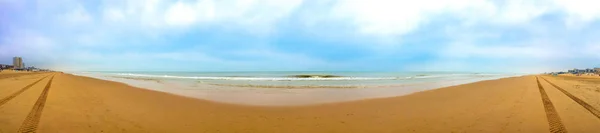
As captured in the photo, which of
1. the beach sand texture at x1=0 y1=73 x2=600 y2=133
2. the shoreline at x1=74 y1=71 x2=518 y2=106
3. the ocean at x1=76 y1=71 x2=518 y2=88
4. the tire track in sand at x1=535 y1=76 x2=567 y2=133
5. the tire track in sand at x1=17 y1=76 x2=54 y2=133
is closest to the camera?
the tire track in sand at x1=17 y1=76 x2=54 y2=133

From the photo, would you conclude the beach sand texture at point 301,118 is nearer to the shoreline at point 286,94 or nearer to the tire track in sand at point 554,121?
the tire track in sand at point 554,121

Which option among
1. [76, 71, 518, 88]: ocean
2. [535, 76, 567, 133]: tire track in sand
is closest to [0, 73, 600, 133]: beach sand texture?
[535, 76, 567, 133]: tire track in sand

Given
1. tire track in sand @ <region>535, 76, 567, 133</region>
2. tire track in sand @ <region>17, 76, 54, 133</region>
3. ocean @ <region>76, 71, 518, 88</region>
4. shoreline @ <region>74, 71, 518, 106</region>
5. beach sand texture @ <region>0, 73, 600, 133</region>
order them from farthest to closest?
ocean @ <region>76, 71, 518, 88</region>, shoreline @ <region>74, 71, 518, 106</region>, beach sand texture @ <region>0, 73, 600, 133</region>, tire track in sand @ <region>535, 76, 567, 133</region>, tire track in sand @ <region>17, 76, 54, 133</region>

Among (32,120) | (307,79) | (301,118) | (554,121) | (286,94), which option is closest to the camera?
(32,120)

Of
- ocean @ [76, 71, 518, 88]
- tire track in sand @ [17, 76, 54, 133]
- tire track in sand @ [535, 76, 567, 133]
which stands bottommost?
tire track in sand @ [535, 76, 567, 133]

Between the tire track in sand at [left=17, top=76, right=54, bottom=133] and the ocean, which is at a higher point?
the ocean

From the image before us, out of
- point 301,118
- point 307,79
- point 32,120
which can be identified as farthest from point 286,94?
point 307,79

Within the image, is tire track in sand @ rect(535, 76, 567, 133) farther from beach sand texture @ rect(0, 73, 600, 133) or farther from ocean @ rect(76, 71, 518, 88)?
ocean @ rect(76, 71, 518, 88)

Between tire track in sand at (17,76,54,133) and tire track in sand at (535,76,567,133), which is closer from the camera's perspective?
tire track in sand at (17,76,54,133)

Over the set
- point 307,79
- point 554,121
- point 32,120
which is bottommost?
point 554,121

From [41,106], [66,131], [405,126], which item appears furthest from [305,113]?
[41,106]

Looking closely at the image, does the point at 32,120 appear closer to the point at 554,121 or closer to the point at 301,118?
the point at 301,118

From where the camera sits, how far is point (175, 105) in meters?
10.4

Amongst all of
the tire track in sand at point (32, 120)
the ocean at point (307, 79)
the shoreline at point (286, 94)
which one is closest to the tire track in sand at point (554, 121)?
the shoreline at point (286, 94)
